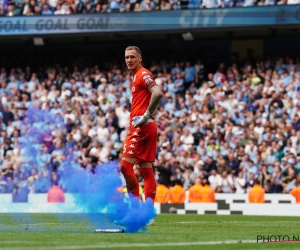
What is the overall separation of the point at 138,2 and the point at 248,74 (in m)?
5.03

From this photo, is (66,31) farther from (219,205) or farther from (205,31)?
(219,205)

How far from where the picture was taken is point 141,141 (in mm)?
13188

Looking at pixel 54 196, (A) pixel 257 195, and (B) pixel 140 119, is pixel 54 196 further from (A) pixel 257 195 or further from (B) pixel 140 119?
(B) pixel 140 119

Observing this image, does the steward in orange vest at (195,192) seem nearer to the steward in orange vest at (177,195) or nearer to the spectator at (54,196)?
the steward in orange vest at (177,195)

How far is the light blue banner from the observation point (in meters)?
30.4

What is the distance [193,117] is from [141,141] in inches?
628

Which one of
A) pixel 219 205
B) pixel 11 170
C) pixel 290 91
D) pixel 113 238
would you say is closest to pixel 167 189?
pixel 219 205

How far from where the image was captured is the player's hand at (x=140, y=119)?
42.0 feet

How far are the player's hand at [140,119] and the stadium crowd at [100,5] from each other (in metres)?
18.0

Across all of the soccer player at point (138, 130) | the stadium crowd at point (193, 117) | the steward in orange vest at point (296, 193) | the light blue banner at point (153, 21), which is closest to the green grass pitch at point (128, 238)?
the soccer player at point (138, 130)

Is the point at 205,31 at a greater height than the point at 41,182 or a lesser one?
greater

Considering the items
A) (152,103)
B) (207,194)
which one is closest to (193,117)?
(207,194)

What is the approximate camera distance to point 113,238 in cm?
1087

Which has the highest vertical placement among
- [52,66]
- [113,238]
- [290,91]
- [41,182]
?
[52,66]
